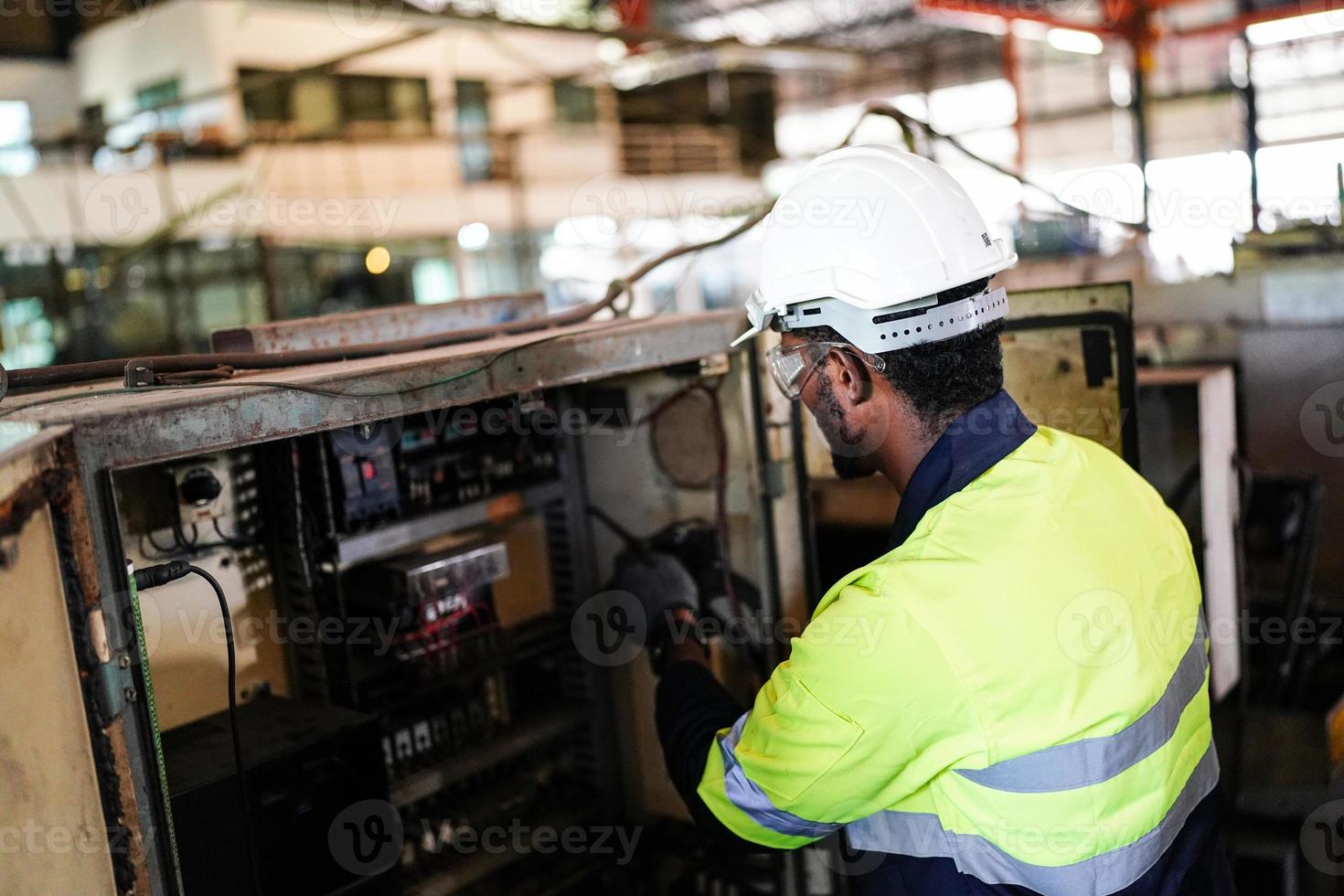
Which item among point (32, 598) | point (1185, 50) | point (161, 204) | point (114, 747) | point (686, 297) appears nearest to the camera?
point (32, 598)

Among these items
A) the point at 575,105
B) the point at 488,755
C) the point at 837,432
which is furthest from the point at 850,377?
the point at 575,105

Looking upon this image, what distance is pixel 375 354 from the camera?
1876mm

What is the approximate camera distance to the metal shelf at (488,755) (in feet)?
7.04

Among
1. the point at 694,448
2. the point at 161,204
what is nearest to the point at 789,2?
the point at 161,204

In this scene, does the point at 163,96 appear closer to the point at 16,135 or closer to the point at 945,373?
the point at 16,135

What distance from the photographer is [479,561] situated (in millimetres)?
2201

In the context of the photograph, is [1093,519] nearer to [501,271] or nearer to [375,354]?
[375,354]

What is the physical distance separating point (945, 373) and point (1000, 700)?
46 cm

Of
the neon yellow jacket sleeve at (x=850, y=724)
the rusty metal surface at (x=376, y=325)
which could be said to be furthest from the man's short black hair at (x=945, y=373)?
the rusty metal surface at (x=376, y=325)

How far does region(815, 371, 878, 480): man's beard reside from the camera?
1.60 metres

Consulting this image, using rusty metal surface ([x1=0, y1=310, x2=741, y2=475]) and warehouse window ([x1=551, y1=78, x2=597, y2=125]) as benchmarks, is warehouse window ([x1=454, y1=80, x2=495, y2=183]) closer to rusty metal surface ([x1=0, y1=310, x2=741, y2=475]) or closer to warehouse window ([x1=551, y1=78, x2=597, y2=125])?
warehouse window ([x1=551, y1=78, x2=597, y2=125])

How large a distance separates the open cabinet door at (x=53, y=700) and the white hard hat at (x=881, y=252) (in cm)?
98

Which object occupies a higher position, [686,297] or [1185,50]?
[1185,50]

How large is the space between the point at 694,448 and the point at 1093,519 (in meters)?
1.09
